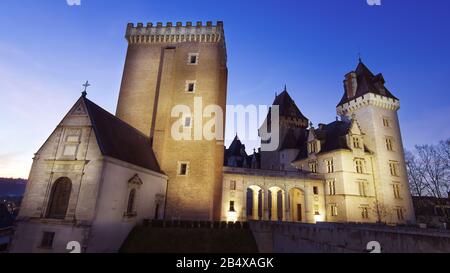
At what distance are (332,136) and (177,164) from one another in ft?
82.2

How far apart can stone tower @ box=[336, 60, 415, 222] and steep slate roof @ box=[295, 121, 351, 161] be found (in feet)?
8.19

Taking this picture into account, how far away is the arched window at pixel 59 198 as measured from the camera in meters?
15.7

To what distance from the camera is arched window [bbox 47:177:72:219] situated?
51.4ft

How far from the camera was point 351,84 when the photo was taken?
1593 inches

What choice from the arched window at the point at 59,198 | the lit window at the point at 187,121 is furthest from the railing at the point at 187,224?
the lit window at the point at 187,121

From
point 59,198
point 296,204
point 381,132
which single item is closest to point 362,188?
point 381,132

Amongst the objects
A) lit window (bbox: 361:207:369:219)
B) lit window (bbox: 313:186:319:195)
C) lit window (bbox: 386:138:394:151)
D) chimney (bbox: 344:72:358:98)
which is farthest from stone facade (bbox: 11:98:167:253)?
chimney (bbox: 344:72:358:98)

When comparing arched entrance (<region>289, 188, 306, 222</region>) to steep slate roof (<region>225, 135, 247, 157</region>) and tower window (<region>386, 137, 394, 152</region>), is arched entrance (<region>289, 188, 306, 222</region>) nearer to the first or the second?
tower window (<region>386, 137, 394, 152</region>)

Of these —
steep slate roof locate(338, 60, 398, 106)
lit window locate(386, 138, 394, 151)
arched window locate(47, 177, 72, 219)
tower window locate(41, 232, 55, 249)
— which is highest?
steep slate roof locate(338, 60, 398, 106)

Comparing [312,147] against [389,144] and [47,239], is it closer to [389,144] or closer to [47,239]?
[389,144]

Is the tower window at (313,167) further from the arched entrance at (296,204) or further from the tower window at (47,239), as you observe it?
the tower window at (47,239)
